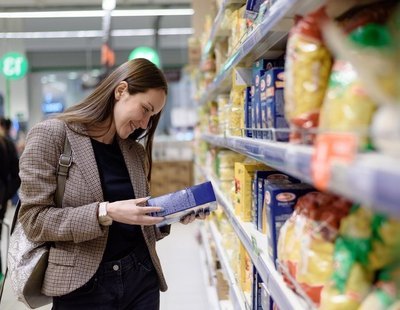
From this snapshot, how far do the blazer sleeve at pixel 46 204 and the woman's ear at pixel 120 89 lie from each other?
309mm

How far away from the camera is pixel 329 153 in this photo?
30.3 inches

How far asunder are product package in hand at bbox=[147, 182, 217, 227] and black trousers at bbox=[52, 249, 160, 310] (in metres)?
0.23

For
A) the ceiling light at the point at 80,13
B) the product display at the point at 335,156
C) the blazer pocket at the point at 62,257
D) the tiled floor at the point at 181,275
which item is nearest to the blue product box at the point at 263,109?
the product display at the point at 335,156

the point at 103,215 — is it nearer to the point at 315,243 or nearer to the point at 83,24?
Result: the point at 315,243

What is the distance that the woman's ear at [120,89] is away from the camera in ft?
6.22

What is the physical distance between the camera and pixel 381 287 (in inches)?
34.2

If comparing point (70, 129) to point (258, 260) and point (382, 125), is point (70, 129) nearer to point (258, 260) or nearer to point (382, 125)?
point (258, 260)

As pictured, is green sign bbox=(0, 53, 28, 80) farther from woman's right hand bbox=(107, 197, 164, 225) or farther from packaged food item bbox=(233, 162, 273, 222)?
woman's right hand bbox=(107, 197, 164, 225)

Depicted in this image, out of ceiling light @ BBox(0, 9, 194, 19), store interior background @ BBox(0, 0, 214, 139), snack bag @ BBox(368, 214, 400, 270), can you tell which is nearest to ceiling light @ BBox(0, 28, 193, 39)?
store interior background @ BBox(0, 0, 214, 139)

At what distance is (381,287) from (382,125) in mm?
343

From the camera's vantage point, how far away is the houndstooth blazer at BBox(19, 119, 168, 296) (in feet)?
5.65

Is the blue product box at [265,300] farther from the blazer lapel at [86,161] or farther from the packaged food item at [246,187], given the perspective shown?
the blazer lapel at [86,161]

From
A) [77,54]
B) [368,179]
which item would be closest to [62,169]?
[368,179]

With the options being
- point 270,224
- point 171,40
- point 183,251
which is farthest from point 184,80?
point 270,224
